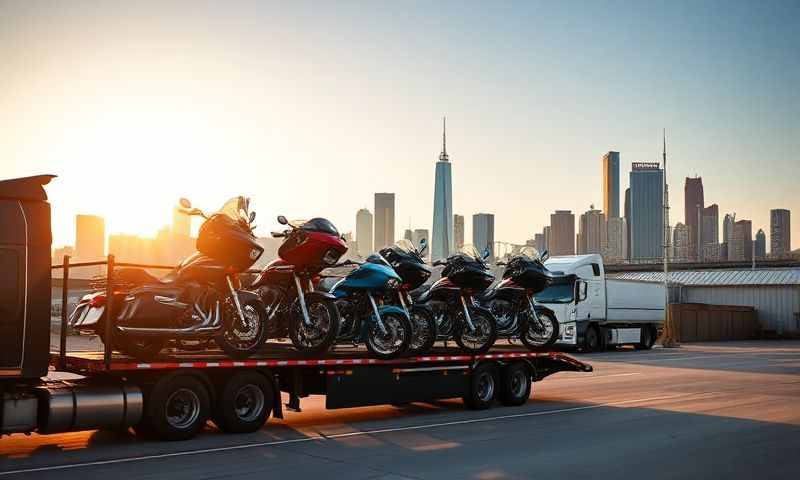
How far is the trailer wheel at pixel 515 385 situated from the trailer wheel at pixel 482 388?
23cm

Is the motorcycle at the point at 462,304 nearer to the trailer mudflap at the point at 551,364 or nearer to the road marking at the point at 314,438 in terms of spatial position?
the trailer mudflap at the point at 551,364

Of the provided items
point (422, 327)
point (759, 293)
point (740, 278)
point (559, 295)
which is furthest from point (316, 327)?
point (740, 278)

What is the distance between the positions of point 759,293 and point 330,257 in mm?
64084

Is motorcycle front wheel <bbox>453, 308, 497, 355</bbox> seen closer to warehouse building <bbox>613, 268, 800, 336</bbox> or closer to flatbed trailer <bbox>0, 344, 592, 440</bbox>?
flatbed trailer <bbox>0, 344, 592, 440</bbox>

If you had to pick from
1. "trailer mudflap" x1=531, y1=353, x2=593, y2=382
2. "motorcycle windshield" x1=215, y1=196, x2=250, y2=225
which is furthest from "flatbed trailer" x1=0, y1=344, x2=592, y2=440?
"trailer mudflap" x1=531, y1=353, x2=593, y2=382

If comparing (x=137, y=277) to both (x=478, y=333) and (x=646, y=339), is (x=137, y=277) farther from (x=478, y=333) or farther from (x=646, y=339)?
(x=646, y=339)

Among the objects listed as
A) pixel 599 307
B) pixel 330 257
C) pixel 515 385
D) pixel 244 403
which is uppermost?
pixel 330 257

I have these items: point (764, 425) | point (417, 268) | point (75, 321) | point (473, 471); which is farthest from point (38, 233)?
point (764, 425)

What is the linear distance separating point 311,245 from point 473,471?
4751 millimetres

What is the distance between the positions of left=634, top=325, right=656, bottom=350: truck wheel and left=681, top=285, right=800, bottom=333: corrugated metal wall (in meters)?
32.6

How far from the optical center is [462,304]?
1530 centimetres

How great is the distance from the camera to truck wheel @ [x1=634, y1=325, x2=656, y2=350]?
130 ft

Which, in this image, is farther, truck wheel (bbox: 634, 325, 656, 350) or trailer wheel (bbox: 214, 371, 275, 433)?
truck wheel (bbox: 634, 325, 656, 350)

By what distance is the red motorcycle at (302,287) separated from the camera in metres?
12.4
